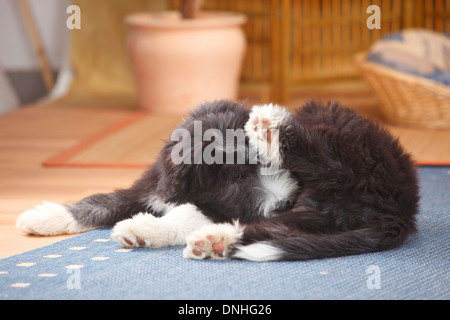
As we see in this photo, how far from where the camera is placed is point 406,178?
170cm

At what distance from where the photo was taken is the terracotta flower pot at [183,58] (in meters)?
3.88

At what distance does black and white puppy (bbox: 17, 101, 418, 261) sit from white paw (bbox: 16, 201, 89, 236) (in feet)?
0.77

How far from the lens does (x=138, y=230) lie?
5.58 feet

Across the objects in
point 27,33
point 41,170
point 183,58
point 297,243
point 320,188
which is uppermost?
point 27,33

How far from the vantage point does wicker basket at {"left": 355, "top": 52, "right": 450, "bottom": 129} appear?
3.29m

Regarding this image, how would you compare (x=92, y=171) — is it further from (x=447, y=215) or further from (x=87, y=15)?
(x=87, y=15)

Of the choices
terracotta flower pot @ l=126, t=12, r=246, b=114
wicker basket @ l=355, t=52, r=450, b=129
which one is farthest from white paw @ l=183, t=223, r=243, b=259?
terracotta flower pot @ l=126, t=12, r=246, b=114

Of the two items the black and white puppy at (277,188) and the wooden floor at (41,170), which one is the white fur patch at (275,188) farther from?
the wooden floor at (41,170)

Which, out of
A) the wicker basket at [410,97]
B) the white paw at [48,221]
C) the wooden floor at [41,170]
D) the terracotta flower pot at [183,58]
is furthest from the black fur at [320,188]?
the terracotta flower pot at [183,58]

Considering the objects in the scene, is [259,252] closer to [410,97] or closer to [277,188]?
[277,188]

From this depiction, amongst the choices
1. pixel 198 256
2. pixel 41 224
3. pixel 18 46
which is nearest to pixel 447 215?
pixel 198 256

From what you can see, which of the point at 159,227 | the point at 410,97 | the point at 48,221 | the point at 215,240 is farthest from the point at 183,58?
the point at 215,240

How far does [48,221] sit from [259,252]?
649mm
